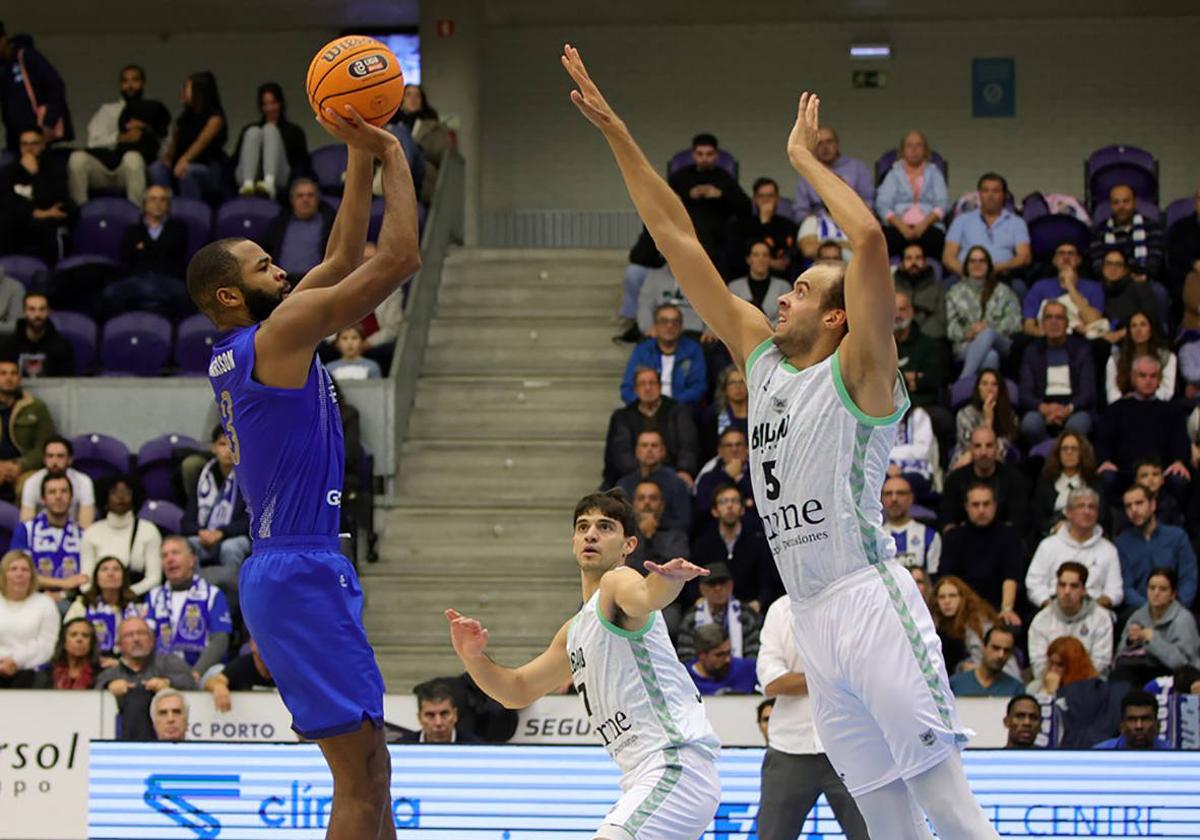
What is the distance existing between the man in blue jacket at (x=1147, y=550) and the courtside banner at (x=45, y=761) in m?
6.98

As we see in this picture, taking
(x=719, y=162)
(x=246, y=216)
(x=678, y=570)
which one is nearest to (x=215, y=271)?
(x=678, y=570)

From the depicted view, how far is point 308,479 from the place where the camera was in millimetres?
6160

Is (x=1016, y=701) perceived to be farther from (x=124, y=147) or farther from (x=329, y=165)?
(x=124, y=147)

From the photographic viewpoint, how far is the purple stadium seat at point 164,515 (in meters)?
14.5

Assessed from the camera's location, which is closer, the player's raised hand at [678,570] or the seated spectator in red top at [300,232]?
the player's raised hand at [678,570]

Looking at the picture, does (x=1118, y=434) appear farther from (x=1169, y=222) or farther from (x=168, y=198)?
(x=168, y=198)

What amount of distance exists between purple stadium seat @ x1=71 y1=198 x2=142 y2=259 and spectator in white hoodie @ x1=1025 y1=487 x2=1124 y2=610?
351 inches

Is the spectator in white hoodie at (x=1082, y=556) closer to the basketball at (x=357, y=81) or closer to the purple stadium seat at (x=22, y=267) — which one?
the basketball at (x=357, y=81)

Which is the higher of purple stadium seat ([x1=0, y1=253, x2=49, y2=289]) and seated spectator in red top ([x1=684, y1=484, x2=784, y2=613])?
purple stadium seat ([x1=0, y1=253, x2=49, y2=289])

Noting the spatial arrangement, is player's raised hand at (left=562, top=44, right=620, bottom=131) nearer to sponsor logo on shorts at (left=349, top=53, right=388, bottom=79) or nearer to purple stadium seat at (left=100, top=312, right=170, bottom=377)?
sponsor logo on shorts at (left=349, top=53, right=388, bottom=79)

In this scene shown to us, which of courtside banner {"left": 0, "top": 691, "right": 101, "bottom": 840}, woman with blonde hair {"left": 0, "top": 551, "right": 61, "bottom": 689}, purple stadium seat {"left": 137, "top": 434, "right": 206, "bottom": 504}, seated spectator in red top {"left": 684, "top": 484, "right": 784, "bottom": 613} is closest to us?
courtside banner {"left": 0, "top": 691, "right": 101, "bottom": 840}

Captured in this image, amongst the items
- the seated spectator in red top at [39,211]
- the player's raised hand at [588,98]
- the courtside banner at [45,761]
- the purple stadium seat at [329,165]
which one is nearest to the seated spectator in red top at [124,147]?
the seated spectator in red top at [39,211]

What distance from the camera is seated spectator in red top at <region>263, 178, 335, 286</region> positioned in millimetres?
16625

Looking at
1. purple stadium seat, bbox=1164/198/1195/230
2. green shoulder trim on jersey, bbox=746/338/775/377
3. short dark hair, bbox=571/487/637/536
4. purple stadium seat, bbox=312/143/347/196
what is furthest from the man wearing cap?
purple stadium seat, bbox=312/143/347/196
